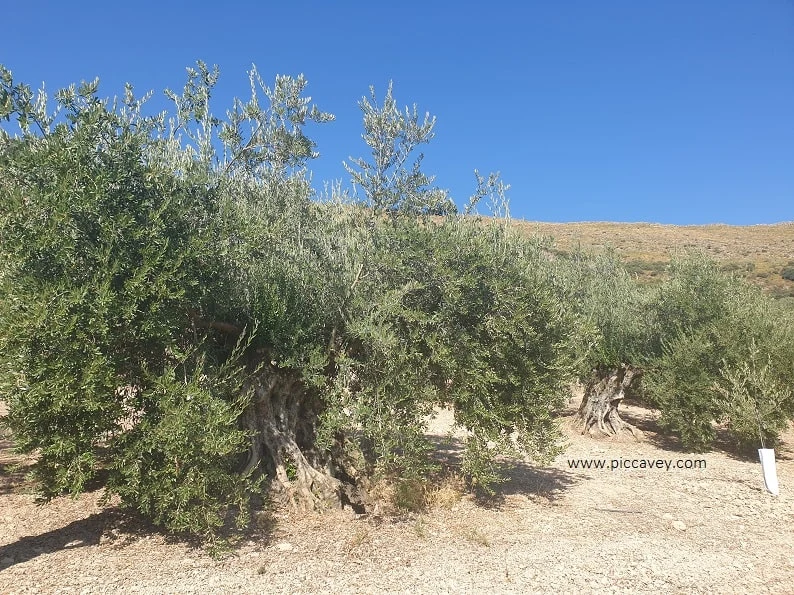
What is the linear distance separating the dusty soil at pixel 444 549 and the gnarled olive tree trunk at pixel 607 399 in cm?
601

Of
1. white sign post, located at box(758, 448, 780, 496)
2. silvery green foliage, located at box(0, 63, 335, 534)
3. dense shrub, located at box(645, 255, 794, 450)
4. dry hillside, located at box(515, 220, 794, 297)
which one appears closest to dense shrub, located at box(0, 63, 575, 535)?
silvery green foliage, located at box(0, 63, 335, 534)

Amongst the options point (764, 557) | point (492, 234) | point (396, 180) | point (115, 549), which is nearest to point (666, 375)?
point (764, 557)

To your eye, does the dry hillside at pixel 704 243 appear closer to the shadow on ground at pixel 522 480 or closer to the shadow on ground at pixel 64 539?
the shadow on ground at pixel 522 480

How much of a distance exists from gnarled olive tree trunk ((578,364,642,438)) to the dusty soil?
601cm

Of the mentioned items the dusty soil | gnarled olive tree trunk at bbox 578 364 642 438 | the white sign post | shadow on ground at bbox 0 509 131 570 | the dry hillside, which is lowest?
the dusty soil

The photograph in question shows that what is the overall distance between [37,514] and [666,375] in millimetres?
13955

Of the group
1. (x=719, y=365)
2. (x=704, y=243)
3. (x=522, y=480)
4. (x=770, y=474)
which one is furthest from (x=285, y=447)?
(x=704, y=243)

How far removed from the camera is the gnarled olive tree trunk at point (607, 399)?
16.5 metres

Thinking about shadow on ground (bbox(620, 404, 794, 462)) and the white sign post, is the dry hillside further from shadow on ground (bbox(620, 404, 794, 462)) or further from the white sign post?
the white sign post

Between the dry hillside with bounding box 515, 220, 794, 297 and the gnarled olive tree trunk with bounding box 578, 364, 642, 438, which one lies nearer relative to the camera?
the gnarled olive tree trunk with bounding box 578, 364, 642, 438

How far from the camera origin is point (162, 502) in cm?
639

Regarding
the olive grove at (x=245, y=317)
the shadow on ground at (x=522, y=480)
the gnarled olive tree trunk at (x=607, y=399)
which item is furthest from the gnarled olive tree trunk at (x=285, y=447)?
the gnarled olive tree trunk at (x=607, y=399)

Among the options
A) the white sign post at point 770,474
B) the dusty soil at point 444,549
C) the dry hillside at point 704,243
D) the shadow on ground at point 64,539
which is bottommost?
the dusty soil at point 444,549

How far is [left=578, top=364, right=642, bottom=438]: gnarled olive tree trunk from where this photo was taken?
16484 mm
